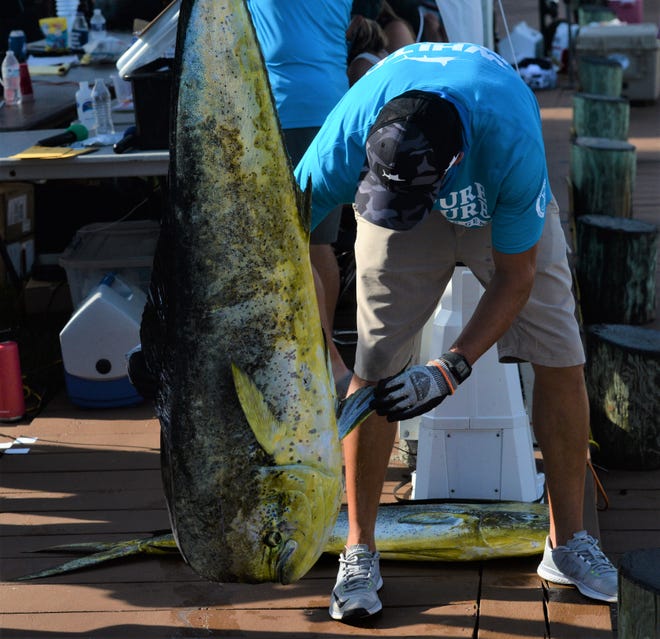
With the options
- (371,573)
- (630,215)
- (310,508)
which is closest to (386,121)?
(310,508)

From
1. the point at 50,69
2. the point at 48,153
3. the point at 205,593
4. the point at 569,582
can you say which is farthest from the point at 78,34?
the point at 569,582

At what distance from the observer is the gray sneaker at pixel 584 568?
3.08 meters

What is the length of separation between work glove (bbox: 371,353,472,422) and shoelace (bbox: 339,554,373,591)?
0.87 m

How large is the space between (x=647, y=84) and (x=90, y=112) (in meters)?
7.59

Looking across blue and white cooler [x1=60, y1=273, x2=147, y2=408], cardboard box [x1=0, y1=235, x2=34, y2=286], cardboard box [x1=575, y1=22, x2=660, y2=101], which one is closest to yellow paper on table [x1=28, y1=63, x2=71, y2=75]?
cardboard box [x1=0, y1=235, x2=34, y2=286]

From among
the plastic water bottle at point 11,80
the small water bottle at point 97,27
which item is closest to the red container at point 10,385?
the plastic water bottle at point 11,80

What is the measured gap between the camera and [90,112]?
5781 millimetres

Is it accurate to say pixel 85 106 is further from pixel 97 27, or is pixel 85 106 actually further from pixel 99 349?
pixel 97 27

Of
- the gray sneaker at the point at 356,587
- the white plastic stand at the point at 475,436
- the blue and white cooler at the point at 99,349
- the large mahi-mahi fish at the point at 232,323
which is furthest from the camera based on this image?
the blue and white cooler at the point at 99,349

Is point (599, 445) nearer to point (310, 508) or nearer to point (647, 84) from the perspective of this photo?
point (310, 508)

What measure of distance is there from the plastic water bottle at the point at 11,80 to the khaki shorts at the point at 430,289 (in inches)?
176

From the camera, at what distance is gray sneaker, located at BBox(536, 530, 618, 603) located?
3.08 metres

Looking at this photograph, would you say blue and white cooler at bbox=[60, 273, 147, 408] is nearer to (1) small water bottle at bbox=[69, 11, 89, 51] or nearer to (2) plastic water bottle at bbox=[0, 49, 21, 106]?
(2) plastic water bottle at bbox=[0, 49, 21, 106]

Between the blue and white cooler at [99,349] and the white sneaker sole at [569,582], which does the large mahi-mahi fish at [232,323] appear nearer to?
the white sneaker sole at [569,582]
